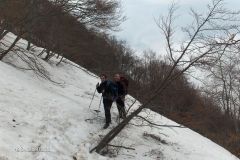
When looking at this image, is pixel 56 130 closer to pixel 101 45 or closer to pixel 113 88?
pixel 113 88

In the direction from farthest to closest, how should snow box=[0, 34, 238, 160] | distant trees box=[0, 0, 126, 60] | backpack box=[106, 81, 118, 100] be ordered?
distant trees box=[0, 0, 126, 60] → backpack box=[106, 81, 118, 100] → snow box=[0, 34, 238, 160]

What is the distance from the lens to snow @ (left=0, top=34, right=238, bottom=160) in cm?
525

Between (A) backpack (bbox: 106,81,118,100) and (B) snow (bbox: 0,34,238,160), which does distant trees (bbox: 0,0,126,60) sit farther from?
(A) backpack (bbox: 106,81,118,100)

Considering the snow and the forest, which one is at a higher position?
the forest

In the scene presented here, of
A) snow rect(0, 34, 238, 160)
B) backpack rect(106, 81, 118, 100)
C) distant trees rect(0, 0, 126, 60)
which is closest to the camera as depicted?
snow rect(0, 34, 238, 160)

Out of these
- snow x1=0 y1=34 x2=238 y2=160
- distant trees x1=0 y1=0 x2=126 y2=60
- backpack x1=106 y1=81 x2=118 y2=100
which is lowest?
snow x1=0 y1=34 x2=238 y2=160

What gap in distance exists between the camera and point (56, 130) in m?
6.19

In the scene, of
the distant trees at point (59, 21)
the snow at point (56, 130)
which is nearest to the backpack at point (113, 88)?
the snow at point (56, 130)

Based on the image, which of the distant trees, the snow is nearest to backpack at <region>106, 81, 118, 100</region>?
the snow

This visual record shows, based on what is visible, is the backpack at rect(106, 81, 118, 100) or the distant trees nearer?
the backpack at rect(106, 81, 118, 100)

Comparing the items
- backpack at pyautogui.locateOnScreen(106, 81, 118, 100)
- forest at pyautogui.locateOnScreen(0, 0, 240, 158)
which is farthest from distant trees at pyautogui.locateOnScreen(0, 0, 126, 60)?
backpack at pyautogui.locateOnScreen(106, 81, 118, 100)

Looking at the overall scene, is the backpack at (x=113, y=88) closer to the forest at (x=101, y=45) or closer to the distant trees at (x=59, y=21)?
the forest at (x=101, y=45)

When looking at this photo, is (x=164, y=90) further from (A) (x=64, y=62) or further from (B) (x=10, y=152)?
(A) (x=64, y=62)

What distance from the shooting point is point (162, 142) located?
27.2ft
